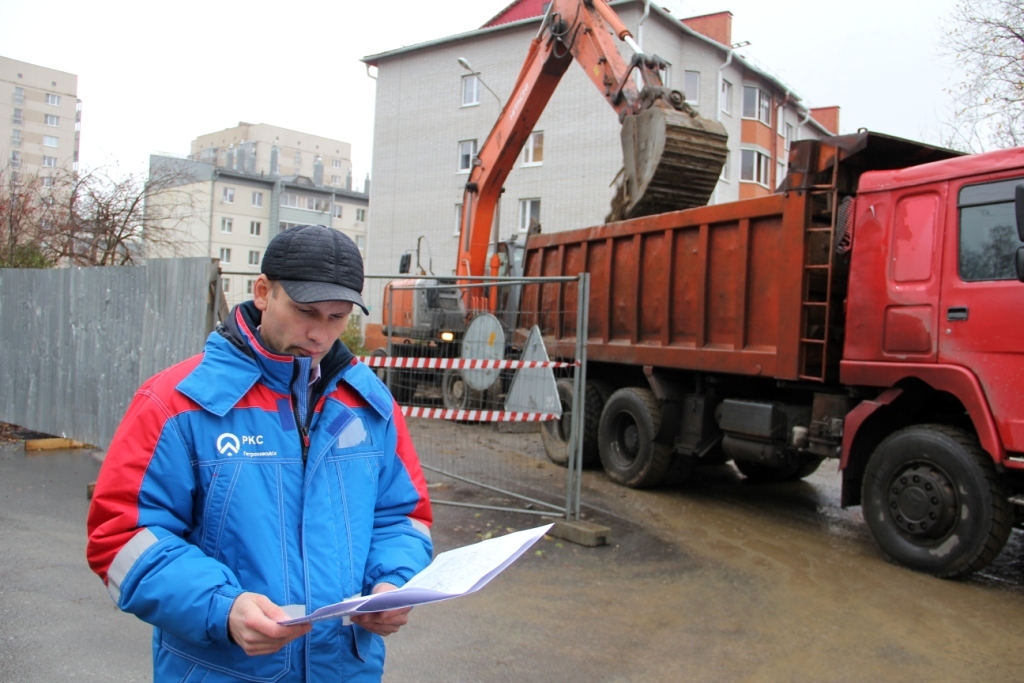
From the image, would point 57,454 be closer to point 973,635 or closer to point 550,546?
point 550,546

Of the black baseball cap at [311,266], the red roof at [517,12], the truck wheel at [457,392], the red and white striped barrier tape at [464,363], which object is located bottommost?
the truck wheel at [457,392]

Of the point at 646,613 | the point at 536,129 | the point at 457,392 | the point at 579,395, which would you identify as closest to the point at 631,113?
the point at 457,392

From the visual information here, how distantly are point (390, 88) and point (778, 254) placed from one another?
101 ft

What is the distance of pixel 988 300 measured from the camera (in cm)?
543

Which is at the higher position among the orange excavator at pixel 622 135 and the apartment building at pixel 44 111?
the apartment building at pixel 44 111

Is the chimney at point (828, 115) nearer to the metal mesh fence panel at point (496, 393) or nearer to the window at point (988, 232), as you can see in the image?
the metal mesh fence panel at point (496, 393)

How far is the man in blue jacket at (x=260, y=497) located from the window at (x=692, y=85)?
100ft

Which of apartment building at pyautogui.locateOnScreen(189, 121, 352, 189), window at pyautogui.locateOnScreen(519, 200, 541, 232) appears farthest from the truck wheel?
apartment building at pyautogui.locateOnScreen(189, 121, 352, 189)

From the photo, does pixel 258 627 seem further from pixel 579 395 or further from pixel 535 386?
pixel 535 386

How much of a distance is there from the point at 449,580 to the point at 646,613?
143 inches

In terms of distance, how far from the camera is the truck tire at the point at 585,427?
948 cm

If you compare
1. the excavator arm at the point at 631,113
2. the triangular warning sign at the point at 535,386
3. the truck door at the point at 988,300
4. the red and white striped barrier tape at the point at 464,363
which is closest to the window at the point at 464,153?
the excavator arm at the point at 631,113

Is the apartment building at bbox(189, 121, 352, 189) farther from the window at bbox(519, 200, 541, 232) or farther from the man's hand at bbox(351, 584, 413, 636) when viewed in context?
the man's hand at bbox(351, 584, 413, 636)

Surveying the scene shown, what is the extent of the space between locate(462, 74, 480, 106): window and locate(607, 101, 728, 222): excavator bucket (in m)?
24.5
